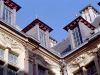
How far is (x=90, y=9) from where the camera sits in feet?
83.3

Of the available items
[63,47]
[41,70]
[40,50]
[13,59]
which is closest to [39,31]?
[40,50]

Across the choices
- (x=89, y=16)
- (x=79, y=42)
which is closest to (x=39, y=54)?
(x=79, y=42)

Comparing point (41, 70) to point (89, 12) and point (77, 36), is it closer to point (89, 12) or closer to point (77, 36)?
point (77, 36)

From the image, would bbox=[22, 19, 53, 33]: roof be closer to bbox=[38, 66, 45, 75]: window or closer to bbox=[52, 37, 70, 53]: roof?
bbox=[52, 37, 70, 53]: roof

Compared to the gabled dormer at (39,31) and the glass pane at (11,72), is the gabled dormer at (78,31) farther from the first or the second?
the glass pane at (11,72)

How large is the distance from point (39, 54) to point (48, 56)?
0.70m

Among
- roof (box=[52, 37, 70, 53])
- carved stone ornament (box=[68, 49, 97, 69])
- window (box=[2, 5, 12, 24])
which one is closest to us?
window (box=[2, 5, 12, 24])

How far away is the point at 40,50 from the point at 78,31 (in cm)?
321

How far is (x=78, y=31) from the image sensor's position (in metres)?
15.7

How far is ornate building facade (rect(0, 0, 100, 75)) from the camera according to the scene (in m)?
12.3

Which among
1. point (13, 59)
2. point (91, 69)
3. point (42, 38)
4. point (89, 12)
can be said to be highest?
point (89, 12)

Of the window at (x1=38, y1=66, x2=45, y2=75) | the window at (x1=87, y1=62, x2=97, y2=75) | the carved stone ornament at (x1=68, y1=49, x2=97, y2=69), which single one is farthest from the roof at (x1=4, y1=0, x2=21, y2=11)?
the window at (x1=87, y1=62, x2=97, y2=75)

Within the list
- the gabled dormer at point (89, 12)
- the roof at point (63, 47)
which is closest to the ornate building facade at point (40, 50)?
the roof at point (63, 47)

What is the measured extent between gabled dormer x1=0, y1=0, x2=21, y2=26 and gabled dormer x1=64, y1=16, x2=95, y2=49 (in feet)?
12.1
